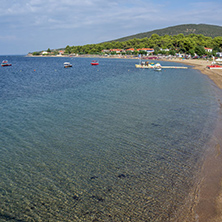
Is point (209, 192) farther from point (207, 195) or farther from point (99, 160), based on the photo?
point (99, 160)

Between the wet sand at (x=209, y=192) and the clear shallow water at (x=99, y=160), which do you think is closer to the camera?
the wet sand at (x=209, y=192)

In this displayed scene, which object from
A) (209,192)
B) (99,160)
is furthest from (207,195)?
(99,160)

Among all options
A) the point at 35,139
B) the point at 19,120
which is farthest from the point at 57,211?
the point at 19,120

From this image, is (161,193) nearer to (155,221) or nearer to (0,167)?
(155,221)

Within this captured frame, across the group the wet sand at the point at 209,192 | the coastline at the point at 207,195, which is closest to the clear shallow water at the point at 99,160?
the coastline at the point at 207,195

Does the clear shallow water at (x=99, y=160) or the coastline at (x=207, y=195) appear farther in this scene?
the clear shallow water at (x=99, y=160)

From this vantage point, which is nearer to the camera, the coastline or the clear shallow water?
the coastline

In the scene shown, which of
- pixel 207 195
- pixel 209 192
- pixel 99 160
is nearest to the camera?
pixel 207 195

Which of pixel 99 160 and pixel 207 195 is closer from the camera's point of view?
pixel 207 195

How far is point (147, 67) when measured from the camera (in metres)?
91.1

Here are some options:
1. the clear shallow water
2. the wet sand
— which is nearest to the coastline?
the wet sand

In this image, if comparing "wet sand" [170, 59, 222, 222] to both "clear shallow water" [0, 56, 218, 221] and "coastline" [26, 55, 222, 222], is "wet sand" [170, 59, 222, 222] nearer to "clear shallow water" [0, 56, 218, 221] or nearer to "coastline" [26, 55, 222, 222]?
"coastline" [26, 55, 222, 222]

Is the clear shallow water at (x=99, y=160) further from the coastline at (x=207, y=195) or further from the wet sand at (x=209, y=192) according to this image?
the wet sand at (x=209, y=192)

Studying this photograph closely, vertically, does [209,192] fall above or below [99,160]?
below
